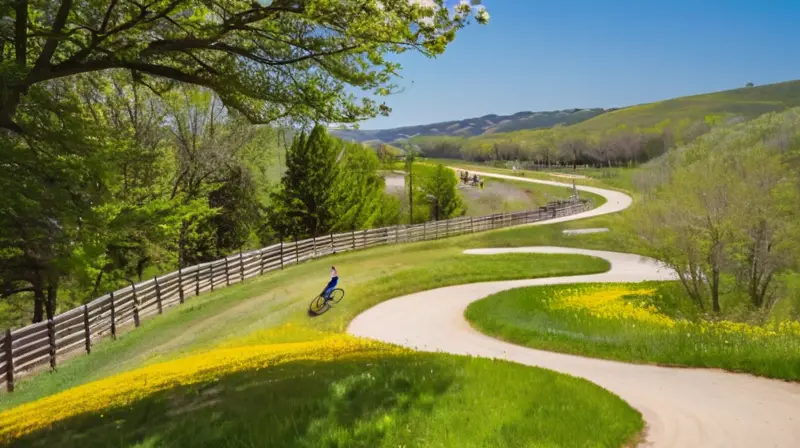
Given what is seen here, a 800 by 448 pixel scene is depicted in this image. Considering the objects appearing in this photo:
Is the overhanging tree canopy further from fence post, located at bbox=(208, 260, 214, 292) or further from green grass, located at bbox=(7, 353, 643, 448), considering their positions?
fence post, located at bbox=(208, 260, 214, 292)

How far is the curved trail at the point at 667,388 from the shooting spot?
7.61 m

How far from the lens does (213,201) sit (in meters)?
43.2

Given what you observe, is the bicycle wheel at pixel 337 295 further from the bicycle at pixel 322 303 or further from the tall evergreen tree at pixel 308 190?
Result: the tall evergreen tree at pixel 308 190

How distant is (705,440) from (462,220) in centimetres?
4207

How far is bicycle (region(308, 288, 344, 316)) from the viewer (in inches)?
832

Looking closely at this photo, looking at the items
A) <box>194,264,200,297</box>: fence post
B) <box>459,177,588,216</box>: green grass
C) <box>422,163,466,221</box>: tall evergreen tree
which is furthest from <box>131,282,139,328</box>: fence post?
<box>459,177,588,216</box>: green grass

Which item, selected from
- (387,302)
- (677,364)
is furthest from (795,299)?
(387,302)

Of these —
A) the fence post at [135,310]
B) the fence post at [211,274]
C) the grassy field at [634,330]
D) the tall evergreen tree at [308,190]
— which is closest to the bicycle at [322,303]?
the grassy field at [634,330]

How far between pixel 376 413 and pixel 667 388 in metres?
6.00

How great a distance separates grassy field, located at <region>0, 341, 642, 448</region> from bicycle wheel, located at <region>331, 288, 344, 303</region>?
12.5 m

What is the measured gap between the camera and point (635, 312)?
56.5 feet

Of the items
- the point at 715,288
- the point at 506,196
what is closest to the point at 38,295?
Result: the point at 715,288

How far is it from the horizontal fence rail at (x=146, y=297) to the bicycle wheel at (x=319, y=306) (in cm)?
750

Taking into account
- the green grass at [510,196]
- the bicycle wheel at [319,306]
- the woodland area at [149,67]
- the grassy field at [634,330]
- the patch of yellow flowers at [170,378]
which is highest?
the woodland area at [149,67]
